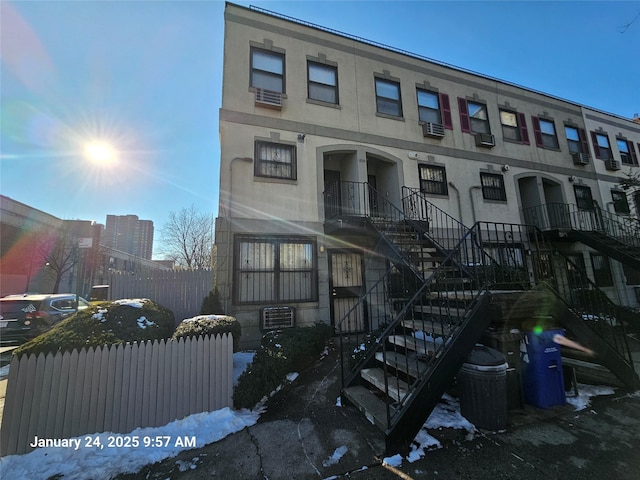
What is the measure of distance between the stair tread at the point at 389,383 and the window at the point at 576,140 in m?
16.8

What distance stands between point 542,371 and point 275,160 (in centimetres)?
807

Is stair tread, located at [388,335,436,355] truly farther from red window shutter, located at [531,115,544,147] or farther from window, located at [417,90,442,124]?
red window shutter, located at [531,115,544,147]

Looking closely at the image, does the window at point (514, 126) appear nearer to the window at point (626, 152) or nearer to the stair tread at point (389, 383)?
the window at point (626, 152)

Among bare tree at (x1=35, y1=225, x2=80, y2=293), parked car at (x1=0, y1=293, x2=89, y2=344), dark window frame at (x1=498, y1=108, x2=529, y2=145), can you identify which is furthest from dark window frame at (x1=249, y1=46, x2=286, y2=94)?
bare tree at (x1=35, y1=225, x2=80, y2=293)

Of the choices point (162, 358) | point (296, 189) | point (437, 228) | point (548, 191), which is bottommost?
point (162, 358)

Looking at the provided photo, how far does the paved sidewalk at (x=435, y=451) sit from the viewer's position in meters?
2.78

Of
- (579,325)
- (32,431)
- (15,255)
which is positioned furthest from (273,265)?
(15,255)

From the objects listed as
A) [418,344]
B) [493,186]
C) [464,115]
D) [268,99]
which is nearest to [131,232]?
[268,99]

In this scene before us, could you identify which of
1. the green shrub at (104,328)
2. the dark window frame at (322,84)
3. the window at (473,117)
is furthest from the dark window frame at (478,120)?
the green shrub at (104,328)

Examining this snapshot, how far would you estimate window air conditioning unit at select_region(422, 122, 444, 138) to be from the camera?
35.7 feet

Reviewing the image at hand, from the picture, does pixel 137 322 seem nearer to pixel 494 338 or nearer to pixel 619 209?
pixel 494 338

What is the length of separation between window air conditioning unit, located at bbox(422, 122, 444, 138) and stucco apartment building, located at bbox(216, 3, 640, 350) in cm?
5

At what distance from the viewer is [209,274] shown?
31.1ft

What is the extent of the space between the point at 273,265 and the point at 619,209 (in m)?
18.3
